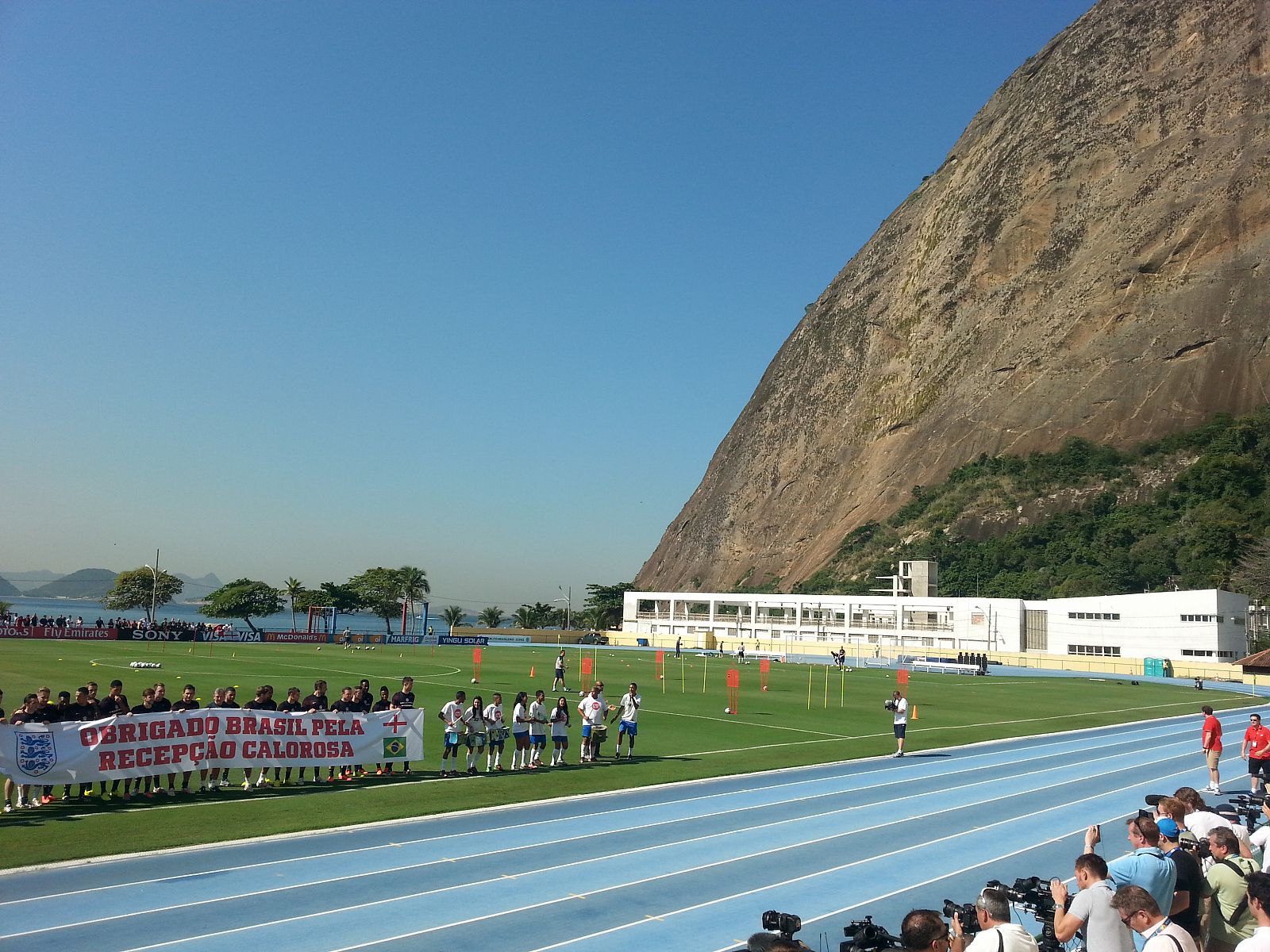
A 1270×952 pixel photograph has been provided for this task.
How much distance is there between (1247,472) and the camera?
113188 millimetres

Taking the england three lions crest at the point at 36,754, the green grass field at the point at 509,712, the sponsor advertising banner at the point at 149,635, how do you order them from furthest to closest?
the sponsor advertising banner at the point at 149,635, the england three lions crest at the point at 36,754, the green grass field at the point at 509,712

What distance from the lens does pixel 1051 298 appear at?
468 ft

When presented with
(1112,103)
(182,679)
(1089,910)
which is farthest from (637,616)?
(1089,910)

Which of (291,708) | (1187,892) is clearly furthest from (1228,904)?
(291,708)

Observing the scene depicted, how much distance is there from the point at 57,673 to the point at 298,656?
74.1ft

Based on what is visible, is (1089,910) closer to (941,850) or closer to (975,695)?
(941,850)

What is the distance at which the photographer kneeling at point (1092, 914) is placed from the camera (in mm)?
8039

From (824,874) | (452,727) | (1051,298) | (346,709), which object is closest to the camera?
(824,874)

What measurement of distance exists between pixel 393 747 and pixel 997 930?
671 inches

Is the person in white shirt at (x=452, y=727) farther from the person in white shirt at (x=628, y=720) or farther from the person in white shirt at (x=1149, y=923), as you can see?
the person in white shirt at (x=1149, y=923)

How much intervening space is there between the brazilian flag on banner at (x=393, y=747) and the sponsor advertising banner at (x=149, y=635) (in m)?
62.6

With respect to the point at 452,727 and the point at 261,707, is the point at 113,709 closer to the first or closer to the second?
the point at 261,707

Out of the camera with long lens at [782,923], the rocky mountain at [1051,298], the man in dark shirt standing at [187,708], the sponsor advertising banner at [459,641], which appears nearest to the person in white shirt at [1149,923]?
the camera with long lens at [782,923]

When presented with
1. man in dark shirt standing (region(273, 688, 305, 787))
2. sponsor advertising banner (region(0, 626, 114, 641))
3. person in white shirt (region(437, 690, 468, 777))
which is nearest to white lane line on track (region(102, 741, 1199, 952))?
person in white shirt (region(437, 690, 468, 777))
